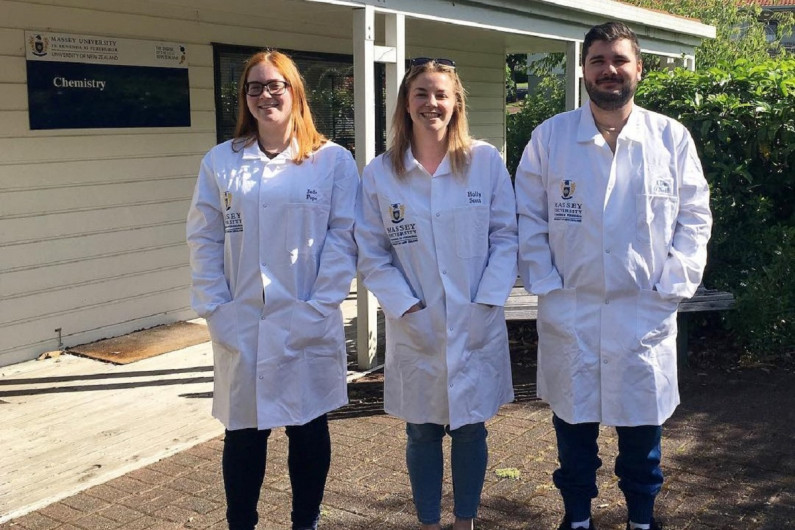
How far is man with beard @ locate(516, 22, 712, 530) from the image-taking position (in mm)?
3289

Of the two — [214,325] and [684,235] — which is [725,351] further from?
[214,325]

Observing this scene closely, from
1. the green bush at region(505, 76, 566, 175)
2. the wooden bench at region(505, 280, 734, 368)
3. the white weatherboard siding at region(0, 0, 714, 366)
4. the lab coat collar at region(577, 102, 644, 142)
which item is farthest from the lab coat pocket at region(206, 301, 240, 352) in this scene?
the green bush at region(505, 76, 566, 175)

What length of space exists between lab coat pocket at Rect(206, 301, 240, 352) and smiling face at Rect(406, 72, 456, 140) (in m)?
1.00

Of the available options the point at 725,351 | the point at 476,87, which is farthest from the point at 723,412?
the point at 476,87

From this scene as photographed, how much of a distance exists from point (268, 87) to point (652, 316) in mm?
1692

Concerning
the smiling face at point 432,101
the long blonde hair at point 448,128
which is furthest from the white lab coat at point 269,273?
the smiling face at point 432,101

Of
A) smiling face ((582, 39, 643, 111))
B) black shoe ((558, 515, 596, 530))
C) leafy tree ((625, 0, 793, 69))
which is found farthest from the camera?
leafy tree ((625, 0, 793, 69))

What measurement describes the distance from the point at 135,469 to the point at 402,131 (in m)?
2.44

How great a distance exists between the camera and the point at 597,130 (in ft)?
11.1

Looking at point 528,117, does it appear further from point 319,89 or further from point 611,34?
point 611,34

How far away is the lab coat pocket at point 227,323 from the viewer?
3346mm

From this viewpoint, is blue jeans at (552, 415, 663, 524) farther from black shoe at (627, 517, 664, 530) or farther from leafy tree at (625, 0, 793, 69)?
leafy tree at (625, 0, 793, 69)

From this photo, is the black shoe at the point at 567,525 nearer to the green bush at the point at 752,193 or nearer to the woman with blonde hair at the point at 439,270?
the woman with blonde hair at the point at 439,270

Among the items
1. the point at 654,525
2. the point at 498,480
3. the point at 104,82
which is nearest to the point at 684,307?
the point at 498,480
